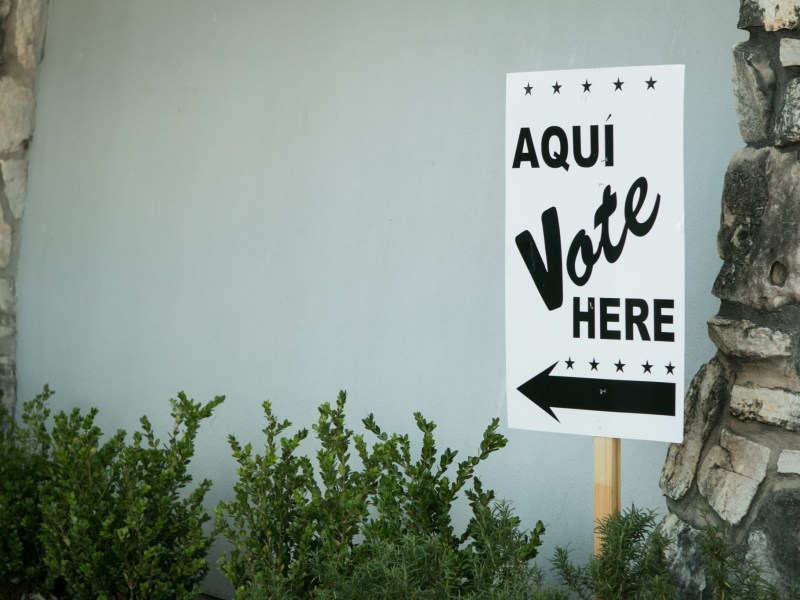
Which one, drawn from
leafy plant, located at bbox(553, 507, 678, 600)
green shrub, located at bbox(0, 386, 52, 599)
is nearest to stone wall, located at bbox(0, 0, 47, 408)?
green shrub, located at bbox(0, 386, 52, 599)

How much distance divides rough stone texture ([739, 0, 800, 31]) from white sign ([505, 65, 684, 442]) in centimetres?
19

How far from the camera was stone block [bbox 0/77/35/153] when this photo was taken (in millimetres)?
4648

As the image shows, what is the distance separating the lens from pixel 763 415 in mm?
2100

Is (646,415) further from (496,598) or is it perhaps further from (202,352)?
(202,352)

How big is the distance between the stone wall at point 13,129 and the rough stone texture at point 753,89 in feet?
11.7

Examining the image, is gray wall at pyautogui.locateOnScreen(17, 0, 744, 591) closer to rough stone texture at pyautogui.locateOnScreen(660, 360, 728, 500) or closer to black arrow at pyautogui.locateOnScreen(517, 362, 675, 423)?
rough stone texture at pyautogui.locateOnScreen(660, 360, 728, 500)

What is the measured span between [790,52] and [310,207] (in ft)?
6.43

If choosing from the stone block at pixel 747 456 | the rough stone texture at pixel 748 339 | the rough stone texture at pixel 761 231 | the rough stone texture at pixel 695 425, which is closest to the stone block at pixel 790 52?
the rough stone texture at pixel 761 231

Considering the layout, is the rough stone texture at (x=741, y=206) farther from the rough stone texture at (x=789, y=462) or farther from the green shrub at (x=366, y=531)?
the green shrub at (x=366, y=531)

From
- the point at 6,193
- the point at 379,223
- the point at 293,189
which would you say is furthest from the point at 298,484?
the point at 6,193

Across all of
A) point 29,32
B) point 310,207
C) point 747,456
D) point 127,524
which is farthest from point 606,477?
point 29,32

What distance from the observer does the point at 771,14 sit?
2.10 meters

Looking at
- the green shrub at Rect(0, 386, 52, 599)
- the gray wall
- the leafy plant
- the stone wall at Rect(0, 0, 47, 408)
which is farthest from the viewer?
the stone wall at Rect(0, 0, 47, 408)

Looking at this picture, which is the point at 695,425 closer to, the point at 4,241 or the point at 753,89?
the point at 753,89
